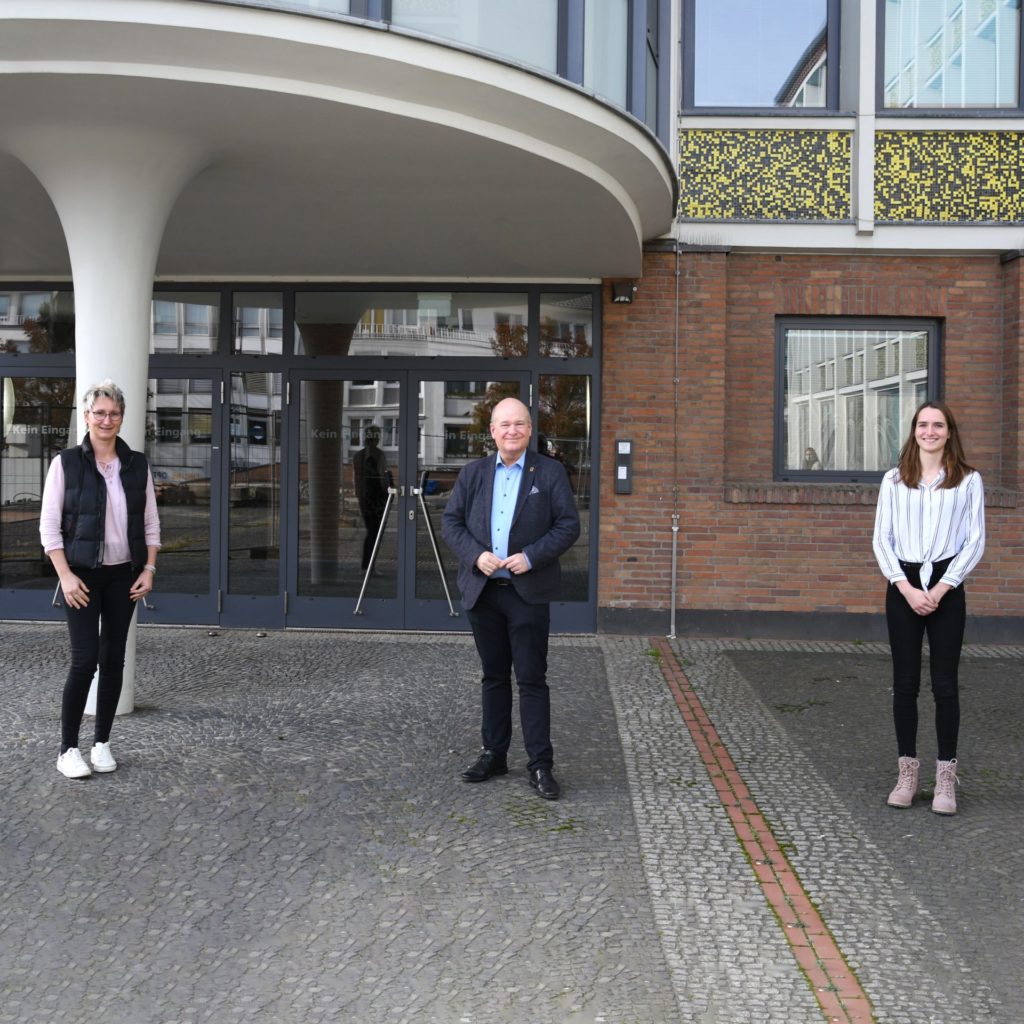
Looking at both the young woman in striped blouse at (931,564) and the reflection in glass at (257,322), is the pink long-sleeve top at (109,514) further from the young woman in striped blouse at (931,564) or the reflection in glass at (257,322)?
the reflection in glass at (257,322)

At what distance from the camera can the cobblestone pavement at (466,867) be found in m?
3.25

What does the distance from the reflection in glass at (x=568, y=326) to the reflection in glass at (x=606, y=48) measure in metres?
2.31

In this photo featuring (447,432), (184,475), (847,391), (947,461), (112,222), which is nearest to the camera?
(947,461)

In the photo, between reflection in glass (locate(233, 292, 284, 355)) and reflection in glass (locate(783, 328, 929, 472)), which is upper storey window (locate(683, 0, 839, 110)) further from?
reflection in glass (locate(233, 292, 284, 355))

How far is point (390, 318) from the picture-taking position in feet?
31.2

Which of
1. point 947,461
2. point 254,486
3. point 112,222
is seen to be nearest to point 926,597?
point 947,461

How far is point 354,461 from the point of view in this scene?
948 centimetres

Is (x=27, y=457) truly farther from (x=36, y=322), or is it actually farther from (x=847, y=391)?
(x=847, y=391)

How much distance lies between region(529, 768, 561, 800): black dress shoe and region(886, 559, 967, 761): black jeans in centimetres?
156

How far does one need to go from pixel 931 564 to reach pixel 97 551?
3.75m

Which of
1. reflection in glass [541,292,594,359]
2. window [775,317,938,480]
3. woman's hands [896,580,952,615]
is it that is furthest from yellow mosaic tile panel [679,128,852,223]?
woman's hands [896,580,952,615]

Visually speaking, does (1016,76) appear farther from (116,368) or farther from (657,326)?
(116,368)

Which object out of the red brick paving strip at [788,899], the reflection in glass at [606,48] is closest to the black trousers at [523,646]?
the red brick paving strip at [788,899]

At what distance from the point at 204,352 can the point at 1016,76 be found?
731cm
